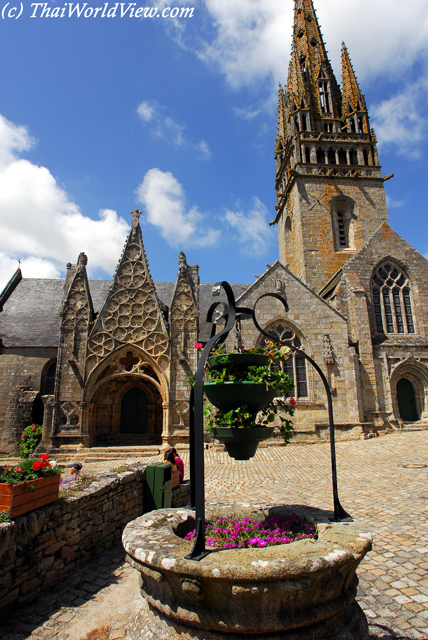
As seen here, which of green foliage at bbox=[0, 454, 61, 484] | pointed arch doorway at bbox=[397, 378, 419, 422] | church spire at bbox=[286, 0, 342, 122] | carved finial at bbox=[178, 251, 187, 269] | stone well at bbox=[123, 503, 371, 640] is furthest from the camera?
church spire at bbox=[286, 0, 342, 122]

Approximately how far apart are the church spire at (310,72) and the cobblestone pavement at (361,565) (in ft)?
79.3

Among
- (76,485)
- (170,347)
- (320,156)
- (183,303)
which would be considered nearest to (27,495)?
(76,485)

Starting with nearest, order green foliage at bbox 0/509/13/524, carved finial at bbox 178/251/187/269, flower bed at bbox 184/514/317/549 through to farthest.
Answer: flower bed at bbox 184/514/317/549
green foliage at bbox 0/509/13/524
carved finial at bbox 178/251/187/269

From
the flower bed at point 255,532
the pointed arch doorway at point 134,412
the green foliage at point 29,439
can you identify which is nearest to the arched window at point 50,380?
the green foliage at point 29,439

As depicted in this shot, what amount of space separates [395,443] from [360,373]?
353 cm

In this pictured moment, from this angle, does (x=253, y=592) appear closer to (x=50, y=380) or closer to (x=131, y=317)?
(x=131, y=317)

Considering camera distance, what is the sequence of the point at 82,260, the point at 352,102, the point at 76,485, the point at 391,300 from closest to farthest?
1. the point at 76,485
2. the point at 82,260
3. the point at 391,300
4. the point at 352,102

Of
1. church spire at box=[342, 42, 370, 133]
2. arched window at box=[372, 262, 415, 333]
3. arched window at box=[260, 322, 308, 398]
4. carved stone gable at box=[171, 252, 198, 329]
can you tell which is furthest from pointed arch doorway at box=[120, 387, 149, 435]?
church spire at box=[342, 42, 370, 133]

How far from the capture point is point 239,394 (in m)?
3.38

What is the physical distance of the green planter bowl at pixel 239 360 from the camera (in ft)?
11.5

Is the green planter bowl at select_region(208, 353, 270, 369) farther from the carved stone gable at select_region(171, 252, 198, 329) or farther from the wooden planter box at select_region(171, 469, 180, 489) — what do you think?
the carved stone gable at select_region(171, 252, 198, 329)

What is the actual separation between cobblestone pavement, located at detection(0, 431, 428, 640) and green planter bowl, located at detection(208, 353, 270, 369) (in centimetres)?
237

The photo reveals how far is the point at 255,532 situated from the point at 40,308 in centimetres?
1871

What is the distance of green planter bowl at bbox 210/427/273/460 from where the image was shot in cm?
335
